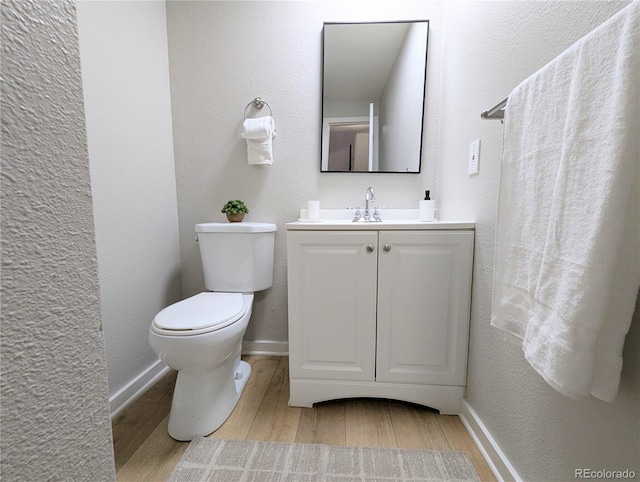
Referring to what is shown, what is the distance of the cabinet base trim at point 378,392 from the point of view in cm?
114

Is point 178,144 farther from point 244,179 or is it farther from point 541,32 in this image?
point 541,32

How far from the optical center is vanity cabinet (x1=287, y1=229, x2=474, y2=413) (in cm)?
109

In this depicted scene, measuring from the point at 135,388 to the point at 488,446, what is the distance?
1.47 metres

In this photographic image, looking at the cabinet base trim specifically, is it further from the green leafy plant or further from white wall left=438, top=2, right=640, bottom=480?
the green leafy plant

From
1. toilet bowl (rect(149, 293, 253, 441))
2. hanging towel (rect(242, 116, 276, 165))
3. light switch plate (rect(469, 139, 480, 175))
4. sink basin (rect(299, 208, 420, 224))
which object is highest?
hanging towel (rect(242, 116, 276, 165))

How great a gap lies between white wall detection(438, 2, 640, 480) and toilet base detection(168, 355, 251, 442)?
3.30 ft

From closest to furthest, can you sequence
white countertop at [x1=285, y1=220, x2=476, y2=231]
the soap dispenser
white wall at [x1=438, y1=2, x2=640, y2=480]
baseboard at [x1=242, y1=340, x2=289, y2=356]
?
white wall at [x1=438, y1=2, x2=640, y2=480], white countertop at [x1=285, y1=220, x2=476, y2=231], the soap dispenser, baseboard at [x1=242, y1=340, x2=289, y2=356]

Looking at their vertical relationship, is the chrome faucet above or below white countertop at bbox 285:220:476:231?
above

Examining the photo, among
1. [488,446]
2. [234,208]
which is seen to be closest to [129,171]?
[234,208]

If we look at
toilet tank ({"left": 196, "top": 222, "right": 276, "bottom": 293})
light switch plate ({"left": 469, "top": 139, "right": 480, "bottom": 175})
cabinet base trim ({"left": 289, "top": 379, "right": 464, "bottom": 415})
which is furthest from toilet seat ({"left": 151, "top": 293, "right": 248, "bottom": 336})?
light switch plate ({"left": 469, "top": 139, "right": 480, "bottom": 175})

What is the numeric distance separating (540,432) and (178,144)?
197cm

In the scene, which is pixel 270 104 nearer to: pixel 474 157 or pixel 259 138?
pixel 259 138

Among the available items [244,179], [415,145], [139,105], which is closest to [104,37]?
[139,105]

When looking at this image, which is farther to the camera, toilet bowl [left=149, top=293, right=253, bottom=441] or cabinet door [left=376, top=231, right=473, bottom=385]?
cabinet door [left=376, top=231, right=473, bottom=385]
